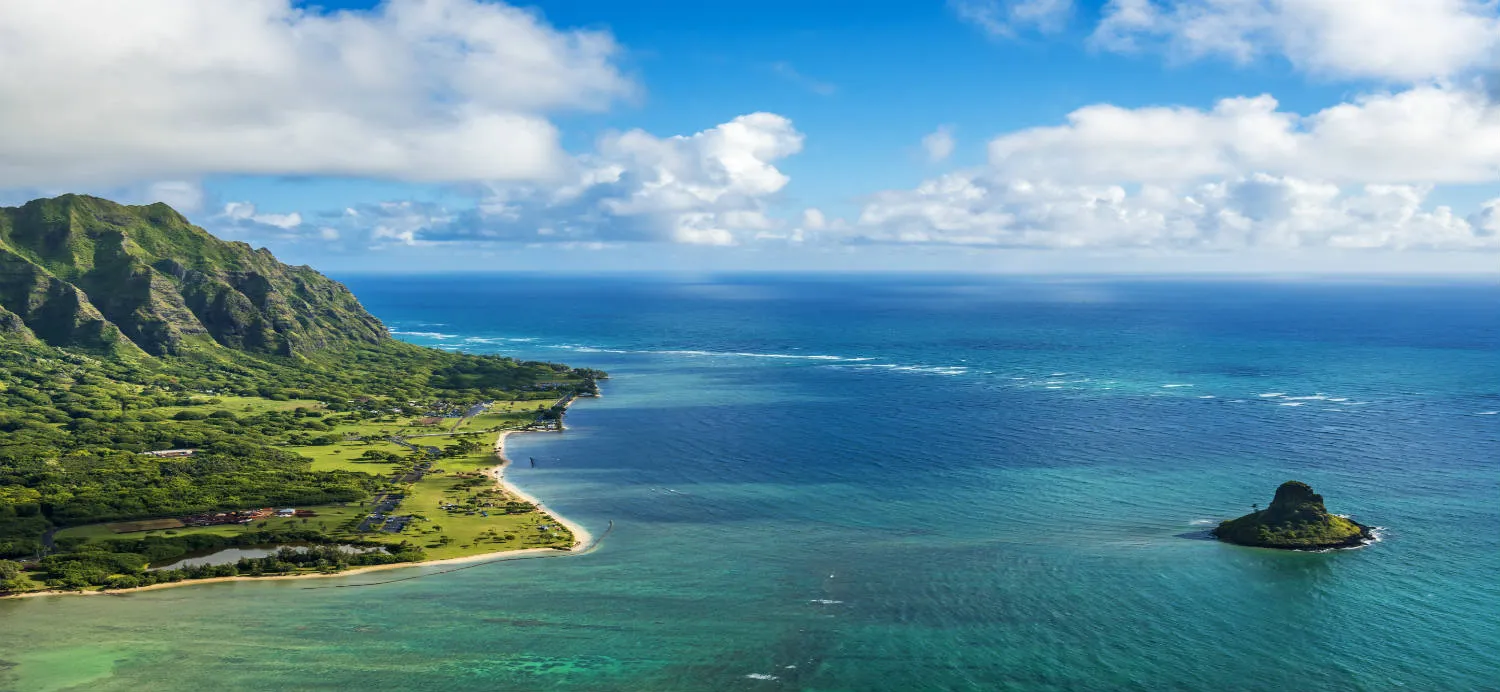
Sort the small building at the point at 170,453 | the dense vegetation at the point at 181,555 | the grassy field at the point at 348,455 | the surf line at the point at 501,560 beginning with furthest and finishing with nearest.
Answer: the small building at the point at 170,453 → the grassy field at the point at 348,455 → the surf line at the point at 501,560 → the dense vegetation at the point at 181,555

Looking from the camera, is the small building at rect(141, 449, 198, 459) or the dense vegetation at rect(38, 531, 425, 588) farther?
the small building at rect(141, 449, 198, 459)

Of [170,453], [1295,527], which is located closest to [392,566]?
[170,453]

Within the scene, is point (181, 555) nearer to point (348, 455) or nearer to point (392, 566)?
point (392, 566)

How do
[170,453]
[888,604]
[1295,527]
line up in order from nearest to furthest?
1. [888,604]
2. [1295,527]
3. [170,453]

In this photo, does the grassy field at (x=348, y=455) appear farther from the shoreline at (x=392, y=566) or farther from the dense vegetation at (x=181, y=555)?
the shoreline at (x=392, y=566)

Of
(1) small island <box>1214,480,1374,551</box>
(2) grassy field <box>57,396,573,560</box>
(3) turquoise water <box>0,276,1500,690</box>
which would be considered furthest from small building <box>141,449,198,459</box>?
(1) small island <box>1214,480,1374,551</box>

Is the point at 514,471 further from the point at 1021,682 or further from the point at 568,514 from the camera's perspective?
the point at 1021,682

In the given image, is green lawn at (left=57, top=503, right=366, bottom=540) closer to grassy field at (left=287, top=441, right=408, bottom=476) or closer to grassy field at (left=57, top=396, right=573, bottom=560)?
grassy field at (left=57, top=396, right=573, bottom=560)

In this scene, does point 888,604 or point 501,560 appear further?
point 501,560

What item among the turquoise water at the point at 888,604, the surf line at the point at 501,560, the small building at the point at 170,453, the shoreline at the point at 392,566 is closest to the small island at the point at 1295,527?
the turquoise water at the point at 888,604
